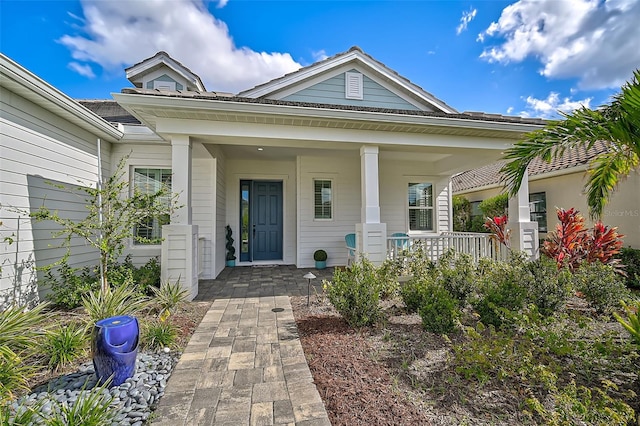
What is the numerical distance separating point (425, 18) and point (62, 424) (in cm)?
806

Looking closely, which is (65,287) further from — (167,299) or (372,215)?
(372,215)

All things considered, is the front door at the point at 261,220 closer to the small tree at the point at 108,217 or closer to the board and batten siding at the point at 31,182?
the small tree at the point at 108,217

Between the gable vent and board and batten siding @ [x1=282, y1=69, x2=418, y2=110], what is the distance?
0.08 m

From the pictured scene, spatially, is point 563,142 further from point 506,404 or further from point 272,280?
point 272,280

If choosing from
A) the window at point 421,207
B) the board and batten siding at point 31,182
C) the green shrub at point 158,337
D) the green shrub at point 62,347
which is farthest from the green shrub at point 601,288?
the board and batten siding at point 31,182

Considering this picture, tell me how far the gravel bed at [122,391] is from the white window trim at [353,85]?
6.96 meters

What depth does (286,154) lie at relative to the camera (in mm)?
7383

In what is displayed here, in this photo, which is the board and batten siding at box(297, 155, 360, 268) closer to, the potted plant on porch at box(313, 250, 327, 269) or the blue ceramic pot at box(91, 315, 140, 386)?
the potted plant on porch at box(313, 250, 327, 269)

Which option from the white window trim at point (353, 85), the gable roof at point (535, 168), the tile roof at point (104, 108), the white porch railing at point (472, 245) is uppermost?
the white window trim at point (353, 85)

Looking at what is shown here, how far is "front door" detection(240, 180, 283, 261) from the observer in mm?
8039

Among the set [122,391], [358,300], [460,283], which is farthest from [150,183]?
[460,283]

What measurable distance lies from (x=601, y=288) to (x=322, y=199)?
5.81 metres

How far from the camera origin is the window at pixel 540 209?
8.68m

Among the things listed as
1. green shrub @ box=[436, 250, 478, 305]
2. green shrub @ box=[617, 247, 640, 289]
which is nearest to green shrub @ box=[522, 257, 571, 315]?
green shrub @ box=[436, 250, 478, 305]
